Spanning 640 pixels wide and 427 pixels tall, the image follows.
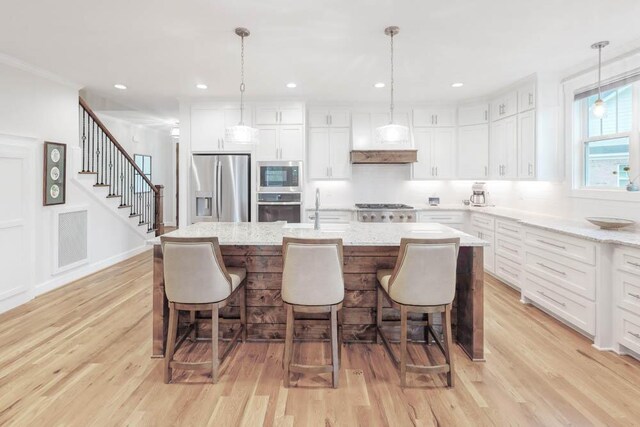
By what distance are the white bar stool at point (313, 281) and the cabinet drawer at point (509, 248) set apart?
270 cm

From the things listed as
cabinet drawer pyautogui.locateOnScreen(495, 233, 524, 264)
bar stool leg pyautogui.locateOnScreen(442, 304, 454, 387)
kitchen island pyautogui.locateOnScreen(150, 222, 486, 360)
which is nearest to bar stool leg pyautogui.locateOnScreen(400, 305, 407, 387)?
bar stool leg pyautogui.locateOnScreen(442, 304, 454, 387)

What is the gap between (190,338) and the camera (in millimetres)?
2904

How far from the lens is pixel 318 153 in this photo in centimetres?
564

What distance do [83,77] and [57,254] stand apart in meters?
2.22

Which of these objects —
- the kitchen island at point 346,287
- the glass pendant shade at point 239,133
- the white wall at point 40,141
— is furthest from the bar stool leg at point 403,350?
the white wall at point 40,141

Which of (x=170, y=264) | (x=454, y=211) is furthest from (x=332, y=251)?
(x=454, y=211)

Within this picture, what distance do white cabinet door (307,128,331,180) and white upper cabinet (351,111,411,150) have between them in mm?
464

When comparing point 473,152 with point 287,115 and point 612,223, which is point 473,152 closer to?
point 612,223

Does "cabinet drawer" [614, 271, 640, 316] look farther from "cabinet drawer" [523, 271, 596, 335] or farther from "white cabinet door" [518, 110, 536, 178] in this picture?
"white cabinet door" [518, 110, 536, 178]

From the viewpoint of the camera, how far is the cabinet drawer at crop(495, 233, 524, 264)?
13.3 ft

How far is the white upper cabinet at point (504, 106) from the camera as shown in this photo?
4.72 m

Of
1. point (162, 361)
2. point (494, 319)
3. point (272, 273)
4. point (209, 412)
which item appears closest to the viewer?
point (209, 412)

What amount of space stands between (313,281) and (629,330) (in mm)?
2417

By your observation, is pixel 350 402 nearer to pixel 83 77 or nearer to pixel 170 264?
pixel 170 264
